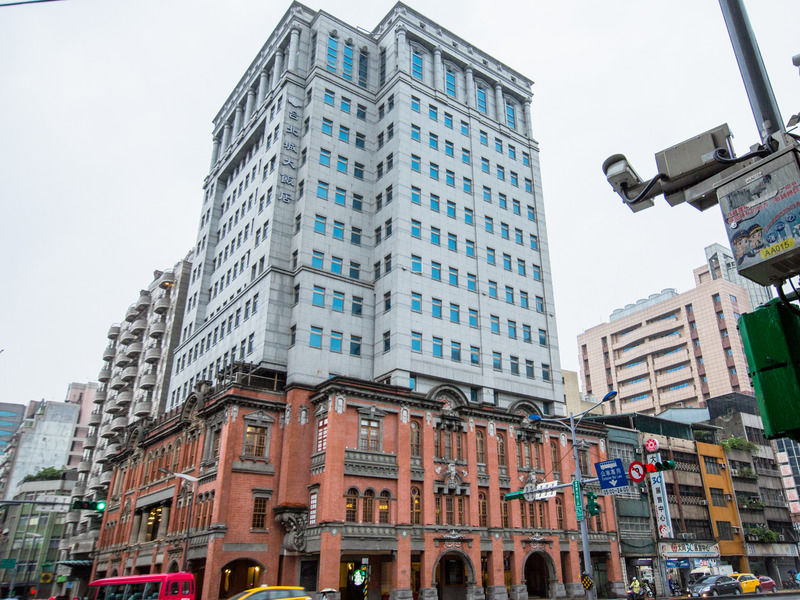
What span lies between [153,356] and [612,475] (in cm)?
6732

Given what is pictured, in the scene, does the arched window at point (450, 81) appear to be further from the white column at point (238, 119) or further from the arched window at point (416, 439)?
the arched window at point (416, 439)

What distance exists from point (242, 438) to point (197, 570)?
37.2ft

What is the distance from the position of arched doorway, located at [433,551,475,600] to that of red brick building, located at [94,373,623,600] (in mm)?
110

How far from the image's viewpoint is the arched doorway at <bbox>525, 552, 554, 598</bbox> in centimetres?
5231

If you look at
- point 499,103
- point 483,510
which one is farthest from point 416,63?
point 483,510

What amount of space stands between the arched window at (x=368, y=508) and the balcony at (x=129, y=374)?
56934 mm

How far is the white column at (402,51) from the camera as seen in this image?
6400 centimetres

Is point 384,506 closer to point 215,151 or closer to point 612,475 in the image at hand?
point 612,475

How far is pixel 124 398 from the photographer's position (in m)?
85.4

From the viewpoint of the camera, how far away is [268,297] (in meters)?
52.0

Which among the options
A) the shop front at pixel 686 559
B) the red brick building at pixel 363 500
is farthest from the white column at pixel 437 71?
the shop front at pixel 686 559

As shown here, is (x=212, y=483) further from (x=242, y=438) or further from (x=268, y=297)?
(x=268, y=297)

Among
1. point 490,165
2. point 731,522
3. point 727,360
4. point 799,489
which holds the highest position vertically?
point 490,165

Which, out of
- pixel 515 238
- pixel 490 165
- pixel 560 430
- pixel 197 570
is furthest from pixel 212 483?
pixel 490 165
